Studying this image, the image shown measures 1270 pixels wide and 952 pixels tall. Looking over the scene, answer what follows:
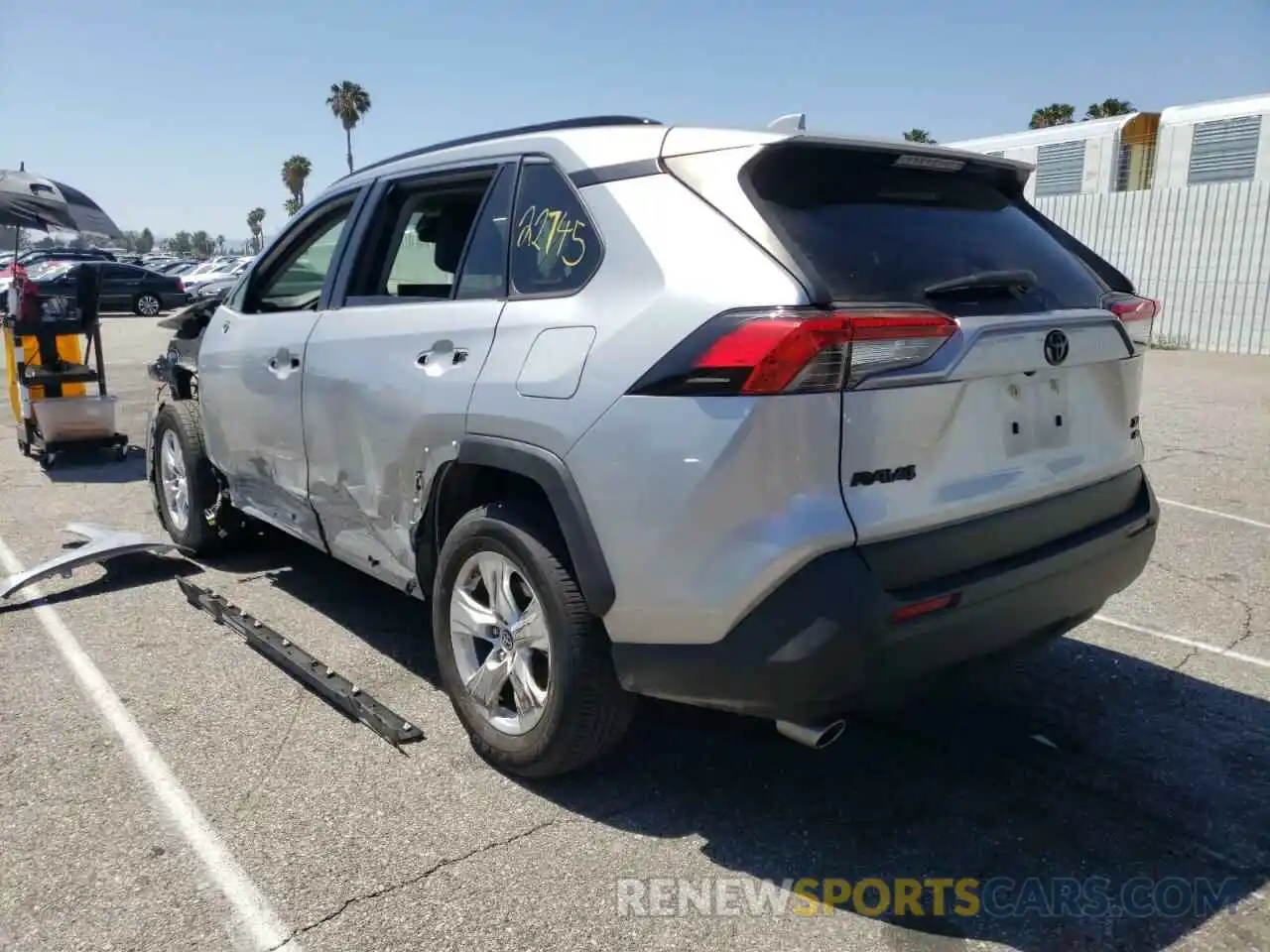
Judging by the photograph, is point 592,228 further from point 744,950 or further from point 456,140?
point 744,950

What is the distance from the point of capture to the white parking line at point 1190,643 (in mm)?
4133

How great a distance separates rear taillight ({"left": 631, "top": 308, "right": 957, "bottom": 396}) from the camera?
238cm

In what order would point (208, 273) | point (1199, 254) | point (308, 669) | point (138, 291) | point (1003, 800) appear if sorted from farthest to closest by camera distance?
point (208, 273)
point (138, 291)
point (1199, 254)
point (308, 669)
point (1003, 800)

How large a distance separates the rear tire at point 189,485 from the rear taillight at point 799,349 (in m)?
3.68

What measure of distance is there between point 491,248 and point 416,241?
0.76 meters

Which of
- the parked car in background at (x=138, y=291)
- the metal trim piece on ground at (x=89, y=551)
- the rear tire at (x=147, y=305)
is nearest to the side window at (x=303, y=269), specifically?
the metal trim piece on ground at (x=89, y=551)

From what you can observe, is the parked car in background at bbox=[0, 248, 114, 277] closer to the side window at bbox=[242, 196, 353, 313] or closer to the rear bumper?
the side window at bbox=[242, 196, 353, 313]

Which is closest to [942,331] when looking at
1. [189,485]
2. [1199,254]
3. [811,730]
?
[811,730]

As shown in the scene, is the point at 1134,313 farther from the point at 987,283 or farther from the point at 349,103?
the point at 349,103

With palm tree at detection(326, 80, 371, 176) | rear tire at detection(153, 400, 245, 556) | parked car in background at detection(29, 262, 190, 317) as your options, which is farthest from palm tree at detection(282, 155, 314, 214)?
rear tire at detection(153, 400, 245, 556)

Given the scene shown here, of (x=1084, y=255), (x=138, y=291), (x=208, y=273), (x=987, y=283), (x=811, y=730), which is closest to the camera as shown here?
(x=811, y=730)

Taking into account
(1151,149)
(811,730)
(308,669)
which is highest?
(1151,149)

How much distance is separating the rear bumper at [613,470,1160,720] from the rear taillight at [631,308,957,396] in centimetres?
43

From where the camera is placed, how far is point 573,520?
276cm
